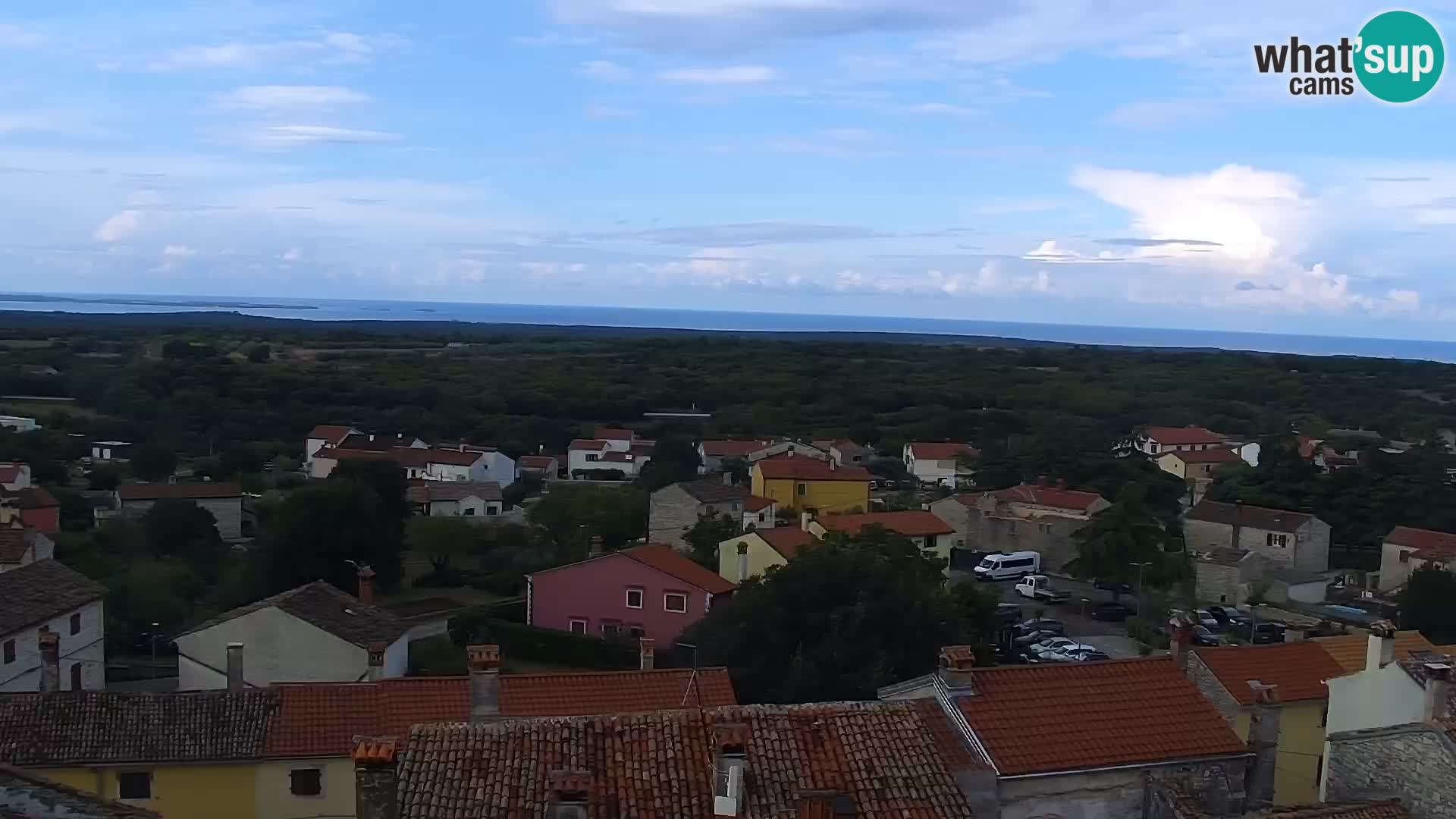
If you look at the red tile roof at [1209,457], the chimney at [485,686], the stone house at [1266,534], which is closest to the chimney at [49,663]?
the chimney at [485,686]

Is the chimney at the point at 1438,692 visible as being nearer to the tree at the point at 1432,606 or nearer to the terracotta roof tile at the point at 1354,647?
the terracotta roof tile at the point at 1354,647

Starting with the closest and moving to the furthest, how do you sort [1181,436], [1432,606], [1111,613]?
[1432,606] → [1111,613] → [1181,436]

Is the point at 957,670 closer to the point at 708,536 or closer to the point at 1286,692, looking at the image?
the point at 1286,692

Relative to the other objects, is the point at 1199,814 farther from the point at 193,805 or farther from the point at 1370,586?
the point at 1370,586

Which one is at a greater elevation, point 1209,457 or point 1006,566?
point 1209,457

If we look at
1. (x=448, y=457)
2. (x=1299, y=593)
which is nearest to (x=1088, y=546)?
(x=1299, y=593)

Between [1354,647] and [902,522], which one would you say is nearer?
[1354,647]

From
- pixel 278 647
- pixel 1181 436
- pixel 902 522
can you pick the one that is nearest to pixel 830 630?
pixel 278 647
